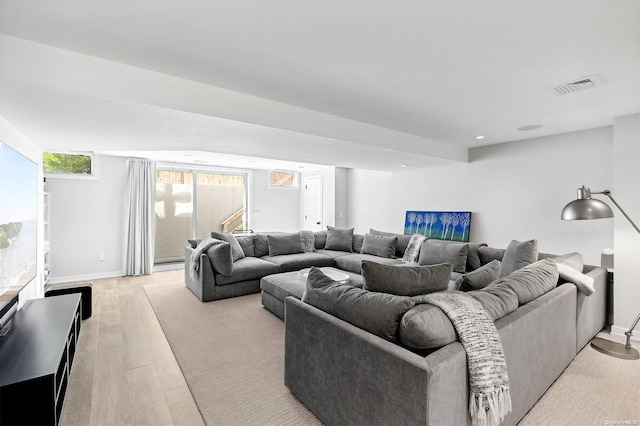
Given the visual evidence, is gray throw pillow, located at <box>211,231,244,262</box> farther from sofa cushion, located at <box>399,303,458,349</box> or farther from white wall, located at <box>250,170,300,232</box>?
sofa cushion, located at <box>399,303,458,349</box>

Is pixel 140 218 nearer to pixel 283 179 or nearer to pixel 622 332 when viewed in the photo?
pixel 283 179

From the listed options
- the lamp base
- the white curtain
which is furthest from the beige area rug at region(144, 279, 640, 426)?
the white curtain

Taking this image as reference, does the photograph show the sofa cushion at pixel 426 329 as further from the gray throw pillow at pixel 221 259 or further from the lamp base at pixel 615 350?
the gray throw pillow at pixel 221 259

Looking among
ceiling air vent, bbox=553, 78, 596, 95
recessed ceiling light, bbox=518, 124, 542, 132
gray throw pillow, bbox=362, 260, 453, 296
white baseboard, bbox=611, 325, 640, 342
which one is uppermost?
recessed ceiling light, bbox=518, 124, 542, 132

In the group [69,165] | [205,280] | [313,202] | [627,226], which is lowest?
[205,280]

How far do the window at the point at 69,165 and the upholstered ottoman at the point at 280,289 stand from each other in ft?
12.8

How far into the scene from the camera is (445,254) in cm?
424

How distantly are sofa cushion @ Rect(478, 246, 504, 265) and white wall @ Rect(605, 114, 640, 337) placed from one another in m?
1.11

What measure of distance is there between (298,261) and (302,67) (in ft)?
11.0

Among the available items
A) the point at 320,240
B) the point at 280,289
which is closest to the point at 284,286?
the point at 280,289

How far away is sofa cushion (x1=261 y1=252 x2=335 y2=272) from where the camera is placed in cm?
485

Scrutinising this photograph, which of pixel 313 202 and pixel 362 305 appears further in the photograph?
pixel 313 202

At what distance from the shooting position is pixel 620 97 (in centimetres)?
269

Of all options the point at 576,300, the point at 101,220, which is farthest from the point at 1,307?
the point at 576,300
